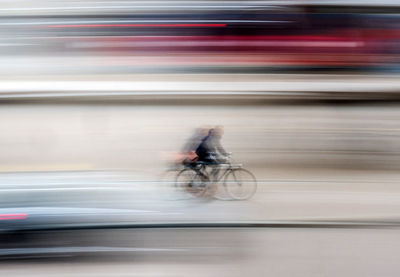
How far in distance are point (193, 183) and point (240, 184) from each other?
559 millimetres

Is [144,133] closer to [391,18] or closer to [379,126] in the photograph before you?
[379,126]

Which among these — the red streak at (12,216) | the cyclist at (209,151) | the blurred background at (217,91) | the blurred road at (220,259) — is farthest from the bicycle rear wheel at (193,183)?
the red streak at (12,216)

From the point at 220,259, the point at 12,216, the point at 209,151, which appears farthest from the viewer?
the point at 209,151

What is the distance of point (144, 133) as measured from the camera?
550 centimetres

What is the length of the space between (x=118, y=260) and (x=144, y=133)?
9.49ft

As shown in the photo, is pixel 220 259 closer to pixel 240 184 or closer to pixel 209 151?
pixel 209 151

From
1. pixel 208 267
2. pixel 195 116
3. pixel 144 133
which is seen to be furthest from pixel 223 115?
pixel 208 267

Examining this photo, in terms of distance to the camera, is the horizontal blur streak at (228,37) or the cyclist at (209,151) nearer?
the cyclist at (209,151)

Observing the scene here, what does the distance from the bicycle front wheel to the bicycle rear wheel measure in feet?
0.87

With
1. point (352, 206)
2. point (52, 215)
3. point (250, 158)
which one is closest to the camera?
point (52, 215)

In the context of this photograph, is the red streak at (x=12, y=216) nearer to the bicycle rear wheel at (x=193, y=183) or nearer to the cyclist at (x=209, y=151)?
the bicycle rear wheel at (x=193, y=183)

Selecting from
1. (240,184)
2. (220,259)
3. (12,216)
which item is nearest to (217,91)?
(240,184)

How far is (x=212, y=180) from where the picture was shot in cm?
456

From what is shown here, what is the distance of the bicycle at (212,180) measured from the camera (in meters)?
4.57
